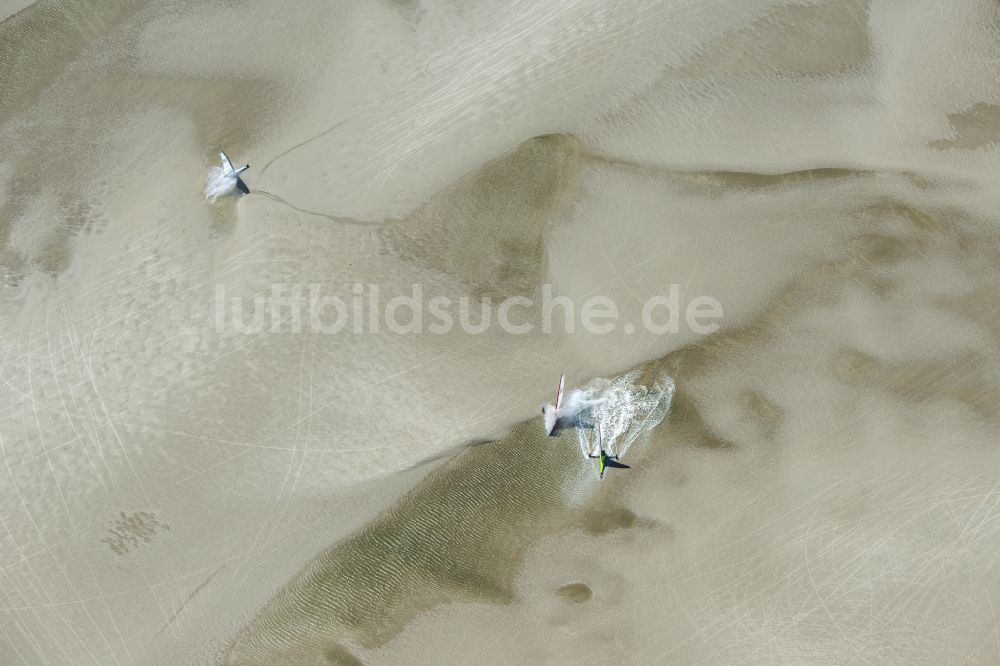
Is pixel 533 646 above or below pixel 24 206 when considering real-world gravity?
below

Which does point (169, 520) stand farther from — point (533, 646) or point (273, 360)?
point (533, 646)

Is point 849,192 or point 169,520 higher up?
point 169,520

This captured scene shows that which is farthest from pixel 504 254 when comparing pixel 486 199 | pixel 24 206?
pixel 24 206

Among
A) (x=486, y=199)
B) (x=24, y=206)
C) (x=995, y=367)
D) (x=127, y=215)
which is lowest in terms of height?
(x=995, y=367)

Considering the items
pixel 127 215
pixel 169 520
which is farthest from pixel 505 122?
pixel 169 520

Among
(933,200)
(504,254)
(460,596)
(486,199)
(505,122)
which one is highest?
(505,122)

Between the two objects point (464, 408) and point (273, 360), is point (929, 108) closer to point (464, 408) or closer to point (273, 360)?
point (464, 408)
